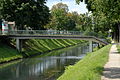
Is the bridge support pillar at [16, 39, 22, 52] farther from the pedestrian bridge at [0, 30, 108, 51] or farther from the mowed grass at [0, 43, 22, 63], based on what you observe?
the mowed grass at [0, 43, 22, 63]

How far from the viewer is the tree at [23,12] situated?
60938 millimetres

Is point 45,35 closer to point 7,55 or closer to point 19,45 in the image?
point 19,45

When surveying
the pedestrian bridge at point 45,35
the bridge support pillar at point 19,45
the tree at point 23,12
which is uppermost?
the tree at point 23,12

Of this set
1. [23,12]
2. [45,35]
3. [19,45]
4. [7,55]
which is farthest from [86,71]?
[23,12]

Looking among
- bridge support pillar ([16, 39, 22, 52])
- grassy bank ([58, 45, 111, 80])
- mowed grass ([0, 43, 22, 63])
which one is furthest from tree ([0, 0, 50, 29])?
grassy bank ([58, 45, 111, 80])

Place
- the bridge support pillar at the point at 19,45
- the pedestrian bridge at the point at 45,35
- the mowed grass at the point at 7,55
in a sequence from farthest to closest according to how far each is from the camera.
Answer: the bridge support pillar at the point at 19,45 < the pedestrian bridge at the point at 45,35 < the mowed grass at the point at 7,55

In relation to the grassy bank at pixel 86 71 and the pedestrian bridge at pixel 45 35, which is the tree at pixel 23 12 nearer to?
the pedestrian bridge at pixel 45 35

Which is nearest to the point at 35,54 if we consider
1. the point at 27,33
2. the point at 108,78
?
the point at 27,33

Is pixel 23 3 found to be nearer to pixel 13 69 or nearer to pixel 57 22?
pixel 13 69

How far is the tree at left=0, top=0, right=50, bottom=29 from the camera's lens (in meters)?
60.9

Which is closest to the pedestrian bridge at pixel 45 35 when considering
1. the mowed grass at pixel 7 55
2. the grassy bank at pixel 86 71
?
the mowed grass at pixel 7 55

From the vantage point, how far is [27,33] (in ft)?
183

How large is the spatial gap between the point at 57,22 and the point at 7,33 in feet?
155

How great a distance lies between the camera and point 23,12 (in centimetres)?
6122
